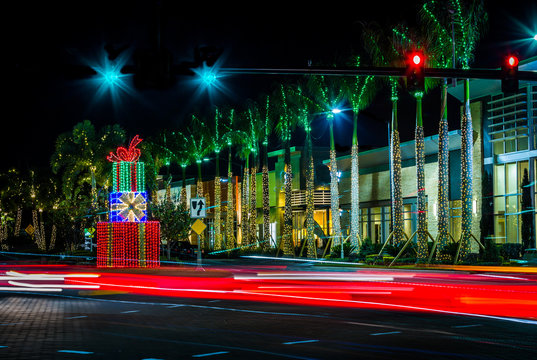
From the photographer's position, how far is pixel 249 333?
1282 centimetres

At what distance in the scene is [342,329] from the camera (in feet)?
43.4

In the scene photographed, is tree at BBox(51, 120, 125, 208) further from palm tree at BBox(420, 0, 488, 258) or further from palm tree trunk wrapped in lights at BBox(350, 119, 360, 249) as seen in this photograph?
palm tree at BBox(420, 0, 488, 258)

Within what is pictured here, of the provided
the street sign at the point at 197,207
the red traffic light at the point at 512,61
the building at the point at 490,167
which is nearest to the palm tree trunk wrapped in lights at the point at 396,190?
the building at the point at 490,167

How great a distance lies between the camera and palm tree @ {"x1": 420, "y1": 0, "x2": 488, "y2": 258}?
3491 centimetres

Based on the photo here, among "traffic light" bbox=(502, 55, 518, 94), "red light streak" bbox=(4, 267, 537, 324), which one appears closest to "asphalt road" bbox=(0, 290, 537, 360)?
Answer: "red light streak" bbox=(4, 267, 537, 324)

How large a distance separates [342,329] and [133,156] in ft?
89.7

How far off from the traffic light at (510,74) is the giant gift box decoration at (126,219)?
25.2m

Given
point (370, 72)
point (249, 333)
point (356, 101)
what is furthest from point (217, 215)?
point (249, 333)

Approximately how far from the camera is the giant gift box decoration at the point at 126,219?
37.9 m

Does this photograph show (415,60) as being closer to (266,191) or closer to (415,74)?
(415,74)

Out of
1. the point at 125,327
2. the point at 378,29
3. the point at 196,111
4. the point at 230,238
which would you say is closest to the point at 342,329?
the point at 125,327

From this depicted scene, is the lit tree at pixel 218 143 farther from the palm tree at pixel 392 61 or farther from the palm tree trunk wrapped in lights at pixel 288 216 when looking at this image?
the palm tree at pixel 392 61

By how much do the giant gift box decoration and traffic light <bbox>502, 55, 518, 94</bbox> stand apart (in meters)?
25.2

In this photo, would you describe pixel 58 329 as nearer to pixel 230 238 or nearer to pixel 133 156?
pixel 133 156
